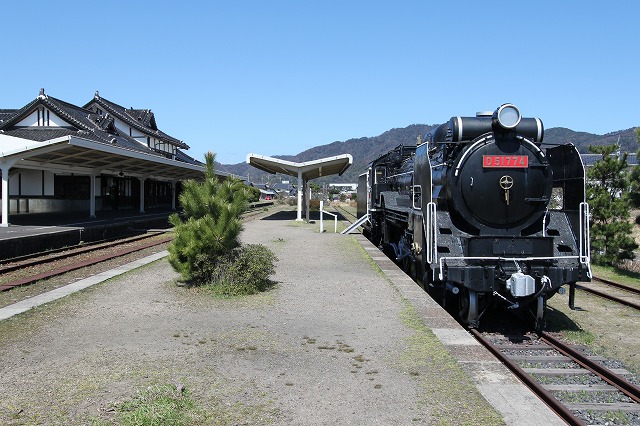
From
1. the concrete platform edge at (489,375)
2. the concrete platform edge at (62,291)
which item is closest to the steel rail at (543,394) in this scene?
the concrete platform edge at (489,375)

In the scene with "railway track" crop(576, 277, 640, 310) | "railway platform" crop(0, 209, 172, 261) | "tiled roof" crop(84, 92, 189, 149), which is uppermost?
"tiled roof" crop(84, 92, 189, 149)

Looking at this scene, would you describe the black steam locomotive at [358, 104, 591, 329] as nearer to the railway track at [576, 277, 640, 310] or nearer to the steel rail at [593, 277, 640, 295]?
the railway track at [576, 277, 640, 310]

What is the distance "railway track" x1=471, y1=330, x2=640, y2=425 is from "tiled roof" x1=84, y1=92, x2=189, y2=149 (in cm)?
4161

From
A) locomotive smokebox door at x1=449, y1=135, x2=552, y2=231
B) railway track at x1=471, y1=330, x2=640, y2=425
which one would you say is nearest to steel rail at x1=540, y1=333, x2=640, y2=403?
railway track at x1=471, y1=330, x2=640, y2=425

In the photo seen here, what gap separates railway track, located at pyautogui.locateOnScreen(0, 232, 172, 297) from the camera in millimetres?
11719

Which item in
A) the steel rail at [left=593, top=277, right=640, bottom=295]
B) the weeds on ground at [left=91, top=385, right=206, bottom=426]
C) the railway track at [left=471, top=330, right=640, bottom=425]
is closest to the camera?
the weeds on ground at [left=91, top=385, right=206, bottom=426]

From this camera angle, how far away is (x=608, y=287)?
12859 mm

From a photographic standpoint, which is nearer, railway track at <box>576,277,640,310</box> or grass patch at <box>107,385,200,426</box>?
grass patch at <box>107,385,200,426</box>

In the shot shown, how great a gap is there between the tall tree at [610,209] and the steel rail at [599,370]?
10.1 m

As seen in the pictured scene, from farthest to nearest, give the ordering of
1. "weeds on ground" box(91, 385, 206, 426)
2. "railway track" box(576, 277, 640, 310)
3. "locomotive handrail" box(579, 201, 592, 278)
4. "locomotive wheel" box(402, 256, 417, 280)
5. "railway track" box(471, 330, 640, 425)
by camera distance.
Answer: "locomotive wheel" box(402, 256, 417, 280)
"railway track" box(576, 277, 640, 310)
"locomotive handrail" box(579, 201, 592, 278)
"railway track" box(471, 330, 640, 425)
"weeds on ground" box(91, 385, 206, 426)

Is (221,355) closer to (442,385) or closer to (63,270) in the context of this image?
(442,385)

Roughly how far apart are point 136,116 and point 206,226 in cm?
4407


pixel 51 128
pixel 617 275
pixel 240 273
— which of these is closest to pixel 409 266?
pixel 240 273

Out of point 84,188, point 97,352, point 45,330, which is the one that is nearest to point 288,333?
point 97,352
